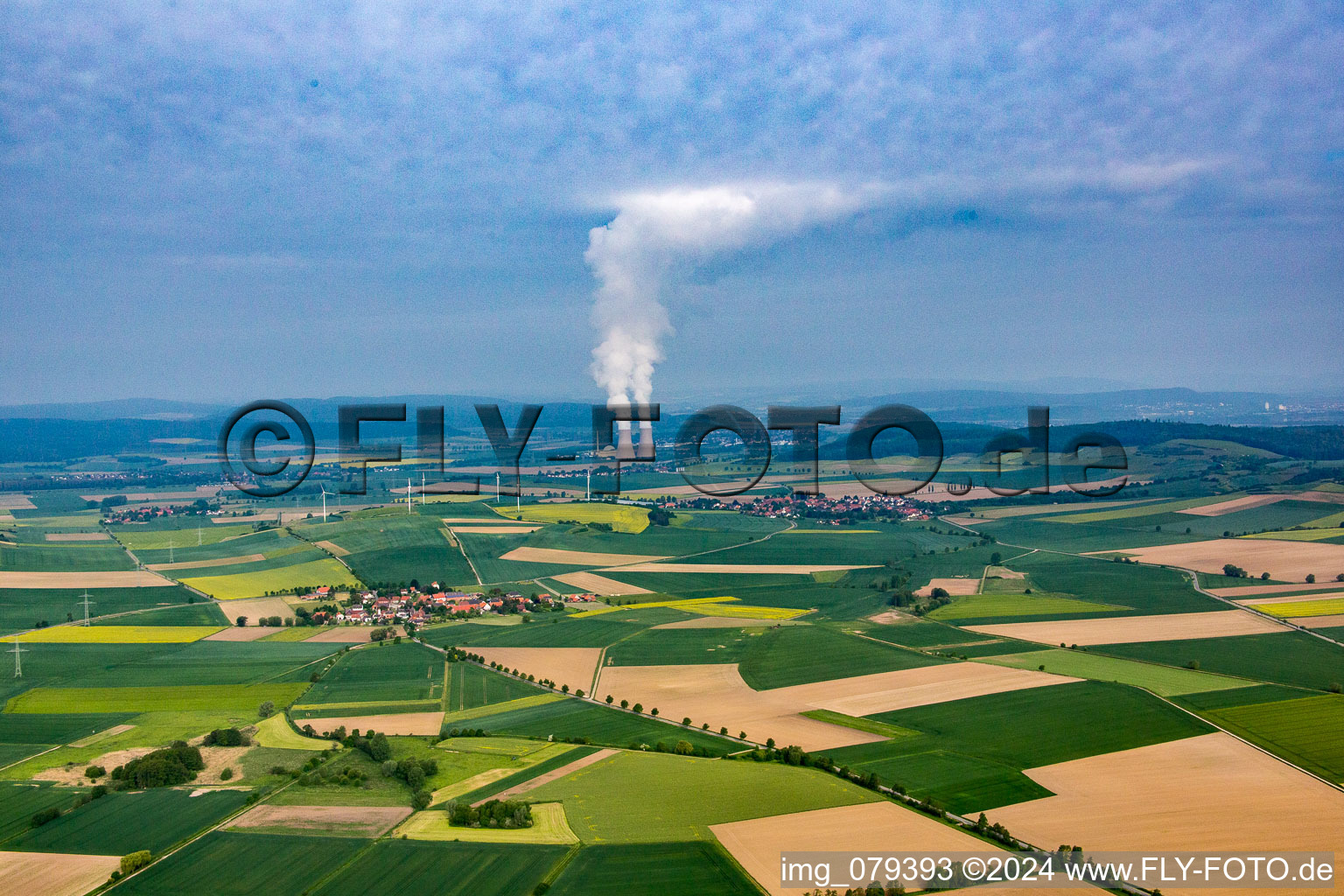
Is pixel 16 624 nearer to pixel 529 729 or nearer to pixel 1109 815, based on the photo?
pixel 529 729

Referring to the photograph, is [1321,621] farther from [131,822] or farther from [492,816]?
[131,822]

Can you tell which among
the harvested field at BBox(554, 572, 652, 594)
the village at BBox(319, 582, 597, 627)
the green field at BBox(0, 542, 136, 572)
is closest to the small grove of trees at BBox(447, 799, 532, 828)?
the village at BBox(319, 582, 597, 627)

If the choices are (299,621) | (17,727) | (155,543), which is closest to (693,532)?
(299,621)

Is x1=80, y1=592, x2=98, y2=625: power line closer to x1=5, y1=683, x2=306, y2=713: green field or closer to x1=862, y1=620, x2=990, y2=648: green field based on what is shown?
x1=5, y1=683, x2=306, y2=713: green field

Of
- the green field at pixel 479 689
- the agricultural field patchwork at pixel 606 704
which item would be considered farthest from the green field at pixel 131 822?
the green field at pixel 479 689

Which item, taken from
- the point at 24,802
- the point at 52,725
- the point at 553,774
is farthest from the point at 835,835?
the point at 52,725

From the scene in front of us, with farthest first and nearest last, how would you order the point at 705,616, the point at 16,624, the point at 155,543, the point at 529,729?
1. the point at 155,543
2. the point at 705,616
3. the point at 16,624
4. the point at 529,729
